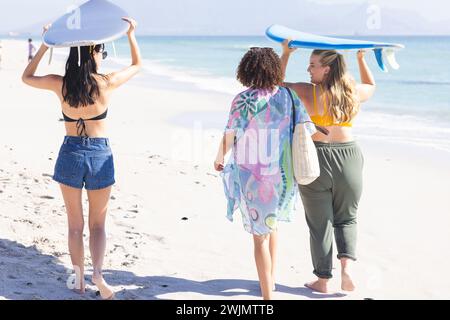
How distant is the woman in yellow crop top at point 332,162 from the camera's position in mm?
4441

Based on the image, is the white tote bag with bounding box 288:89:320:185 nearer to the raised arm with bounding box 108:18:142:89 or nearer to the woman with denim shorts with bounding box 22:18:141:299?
the raised arm with bounding box 108:18:142:89

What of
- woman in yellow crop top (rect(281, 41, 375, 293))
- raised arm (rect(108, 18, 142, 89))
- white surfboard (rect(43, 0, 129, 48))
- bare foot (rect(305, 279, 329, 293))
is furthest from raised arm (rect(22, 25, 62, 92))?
bare foot (rect(305, 279, 329, 293))

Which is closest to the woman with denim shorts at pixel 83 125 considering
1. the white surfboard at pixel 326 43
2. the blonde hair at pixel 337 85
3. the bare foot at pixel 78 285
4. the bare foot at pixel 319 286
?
the bare foot at pixel 78 285

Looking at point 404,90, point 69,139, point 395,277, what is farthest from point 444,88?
point 69,139

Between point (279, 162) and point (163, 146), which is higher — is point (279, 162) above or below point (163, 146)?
above

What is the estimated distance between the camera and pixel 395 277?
5098 mm

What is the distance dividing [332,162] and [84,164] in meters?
1.63

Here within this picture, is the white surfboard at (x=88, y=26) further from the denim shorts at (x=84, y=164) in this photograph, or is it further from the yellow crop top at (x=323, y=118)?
the yellow crop top at (x=323, y=118)

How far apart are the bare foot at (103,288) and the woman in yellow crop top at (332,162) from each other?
1.41 meters

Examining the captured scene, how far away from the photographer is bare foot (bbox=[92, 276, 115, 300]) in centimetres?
434

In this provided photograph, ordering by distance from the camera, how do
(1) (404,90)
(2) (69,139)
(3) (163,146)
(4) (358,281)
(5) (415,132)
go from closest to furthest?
(2) (69,139)
(4) (358,281)
(3) (163,146)
(5) (415,132)
(1) (404,90)

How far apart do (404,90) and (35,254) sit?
63.1 ft
